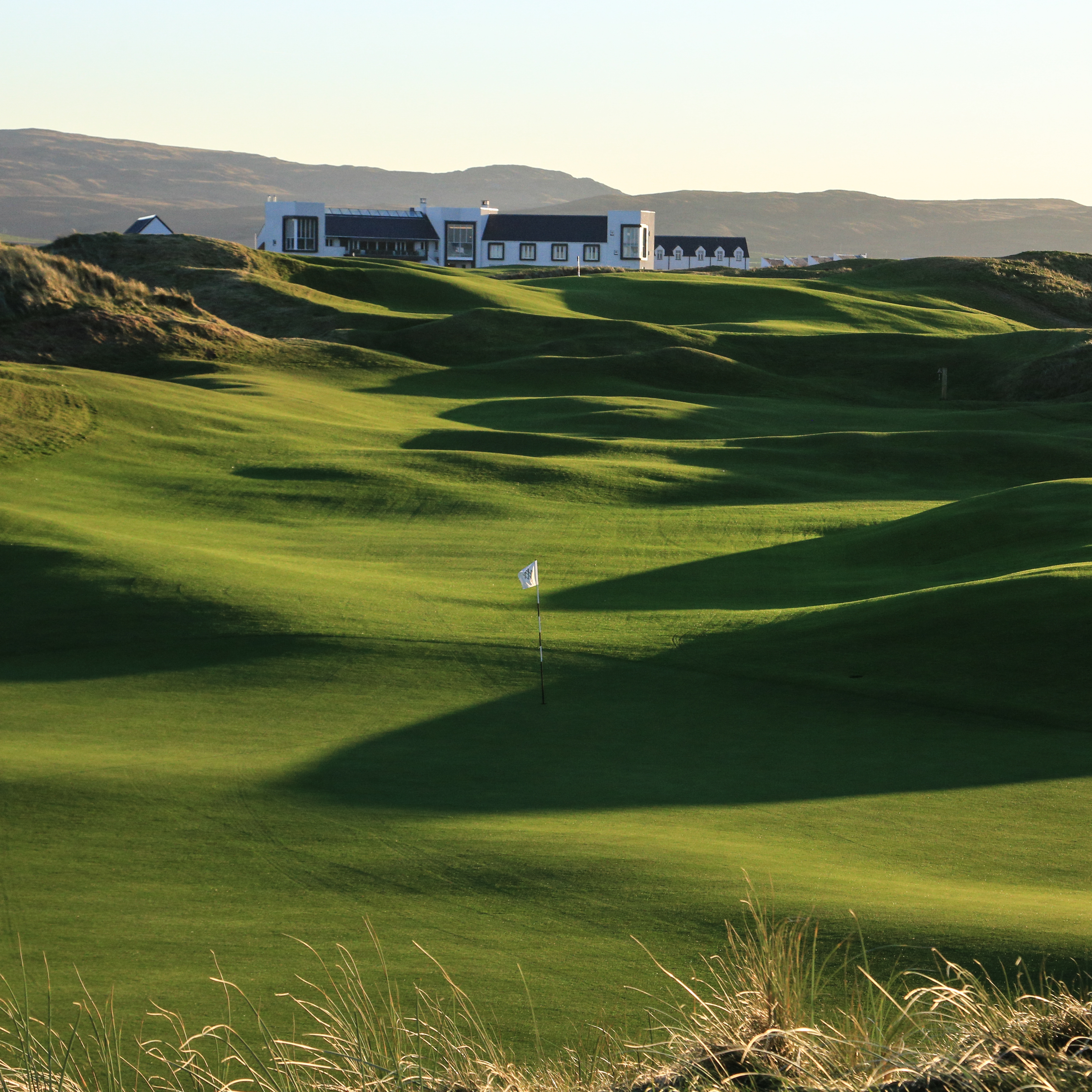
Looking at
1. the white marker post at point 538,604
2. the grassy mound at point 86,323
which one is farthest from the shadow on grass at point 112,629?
the grassy mound at point 86,323

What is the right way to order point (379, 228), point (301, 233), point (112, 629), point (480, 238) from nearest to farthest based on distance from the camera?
1. point (112, 629)
2. point (301, 233)
3. point (379, 228)
4. point (480, 238)

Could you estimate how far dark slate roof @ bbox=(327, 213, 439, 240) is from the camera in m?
131

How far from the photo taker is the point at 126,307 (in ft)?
156

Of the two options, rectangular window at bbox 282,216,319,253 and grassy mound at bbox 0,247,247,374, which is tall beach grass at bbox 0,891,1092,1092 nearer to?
grassy mound at bbox 0,247,247,374

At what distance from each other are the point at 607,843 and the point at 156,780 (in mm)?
4579

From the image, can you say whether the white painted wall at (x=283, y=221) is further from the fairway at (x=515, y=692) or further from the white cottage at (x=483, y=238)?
the fairway at (x=515, y=692)

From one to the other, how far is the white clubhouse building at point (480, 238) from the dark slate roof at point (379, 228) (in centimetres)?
7

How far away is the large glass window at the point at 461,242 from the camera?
134375 millimetres

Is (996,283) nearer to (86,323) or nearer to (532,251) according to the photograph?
(532,251)

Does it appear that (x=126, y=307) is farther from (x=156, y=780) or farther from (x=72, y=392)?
(x=156, y=780)

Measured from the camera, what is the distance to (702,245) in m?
156

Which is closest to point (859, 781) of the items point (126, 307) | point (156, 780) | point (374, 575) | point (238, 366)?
point (156, 780)

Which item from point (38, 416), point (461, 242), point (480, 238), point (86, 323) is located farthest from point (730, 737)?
point (461, 242)

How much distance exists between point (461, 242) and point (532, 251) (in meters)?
7.34
